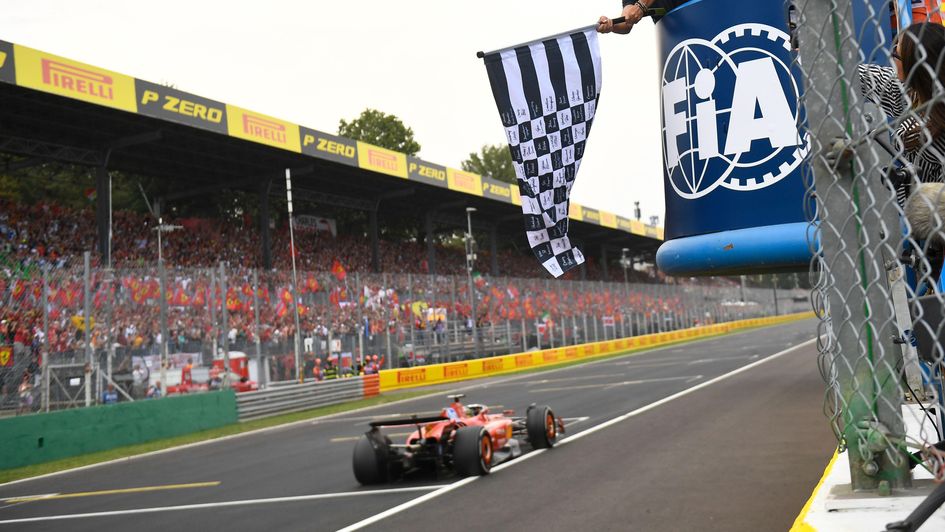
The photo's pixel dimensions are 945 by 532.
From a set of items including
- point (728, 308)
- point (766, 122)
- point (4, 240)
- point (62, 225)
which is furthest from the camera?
point (728, 308)

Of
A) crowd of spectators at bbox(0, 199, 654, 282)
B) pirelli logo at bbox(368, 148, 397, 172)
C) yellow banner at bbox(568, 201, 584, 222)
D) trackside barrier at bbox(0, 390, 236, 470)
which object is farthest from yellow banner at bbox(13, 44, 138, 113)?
yellow banner at bbox(568, 201, 584, 222)

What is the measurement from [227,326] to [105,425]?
393 centimetres

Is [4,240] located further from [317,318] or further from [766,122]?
[766,122]

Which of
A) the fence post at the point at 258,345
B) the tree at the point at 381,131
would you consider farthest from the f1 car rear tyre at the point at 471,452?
the tree at the point at 381,131

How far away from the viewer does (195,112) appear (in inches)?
871

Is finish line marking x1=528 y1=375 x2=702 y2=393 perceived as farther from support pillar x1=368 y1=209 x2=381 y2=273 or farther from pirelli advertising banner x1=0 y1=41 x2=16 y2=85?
support pillar x1=368 y1=209 x2=381 y2=273

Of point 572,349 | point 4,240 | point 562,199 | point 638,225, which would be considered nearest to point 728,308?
point 638,225

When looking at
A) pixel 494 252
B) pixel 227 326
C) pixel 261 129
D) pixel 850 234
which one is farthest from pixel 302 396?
pixel 494 252

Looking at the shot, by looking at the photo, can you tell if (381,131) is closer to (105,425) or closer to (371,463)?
(105,425)

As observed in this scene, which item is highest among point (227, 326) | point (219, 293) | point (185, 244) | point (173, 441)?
point (185, 244)

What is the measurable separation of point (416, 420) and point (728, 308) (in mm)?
57800

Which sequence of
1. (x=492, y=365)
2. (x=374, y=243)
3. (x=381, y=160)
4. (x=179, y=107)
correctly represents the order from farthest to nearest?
(x=374, y=243), (x=492, y=365), (x=381, y=160), (x=179, y=107)

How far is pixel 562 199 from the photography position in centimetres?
365

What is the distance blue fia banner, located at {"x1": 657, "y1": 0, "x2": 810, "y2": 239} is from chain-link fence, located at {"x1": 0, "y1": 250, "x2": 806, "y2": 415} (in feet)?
41.4
